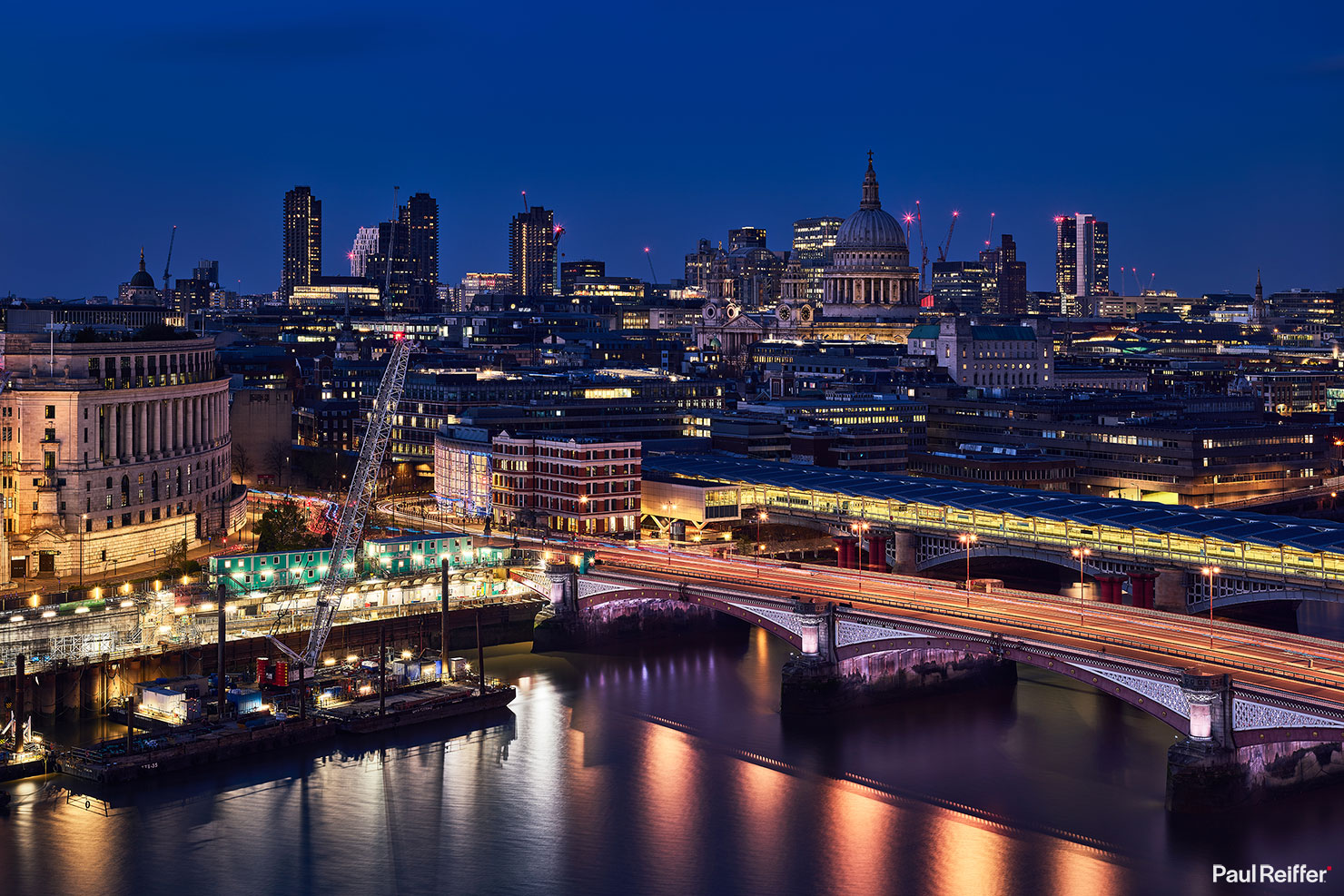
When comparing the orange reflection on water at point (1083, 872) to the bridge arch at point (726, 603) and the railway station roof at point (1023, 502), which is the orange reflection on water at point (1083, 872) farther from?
the railway station roof at point (1023, 502)

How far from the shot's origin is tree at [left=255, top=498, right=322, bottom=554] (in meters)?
101

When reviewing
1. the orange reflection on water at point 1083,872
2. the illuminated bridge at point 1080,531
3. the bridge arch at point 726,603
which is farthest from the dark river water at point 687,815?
the illuminated bridge at point 1080,531

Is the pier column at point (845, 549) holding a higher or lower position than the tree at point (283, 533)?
lower

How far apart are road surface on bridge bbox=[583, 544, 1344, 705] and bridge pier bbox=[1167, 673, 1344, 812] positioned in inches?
83.6

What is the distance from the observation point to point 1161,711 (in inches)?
2532

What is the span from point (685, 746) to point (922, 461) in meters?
70.8

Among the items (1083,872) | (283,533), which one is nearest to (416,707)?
(1083,872)

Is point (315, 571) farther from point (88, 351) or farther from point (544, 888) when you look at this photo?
point (544, 888)

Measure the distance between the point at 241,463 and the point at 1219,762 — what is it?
A: 336 ft

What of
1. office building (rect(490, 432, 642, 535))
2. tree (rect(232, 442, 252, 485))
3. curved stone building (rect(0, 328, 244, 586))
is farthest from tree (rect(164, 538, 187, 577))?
tree (rect(232, 442, 252, 485))

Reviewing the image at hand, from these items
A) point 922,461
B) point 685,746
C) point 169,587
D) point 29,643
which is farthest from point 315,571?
point 922,461

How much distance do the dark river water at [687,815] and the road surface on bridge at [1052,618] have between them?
157 inches

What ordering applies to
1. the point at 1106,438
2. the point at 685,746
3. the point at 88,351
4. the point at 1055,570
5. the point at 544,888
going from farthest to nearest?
1. the point at 1106,438
2. the point at 1055,570
3. the point at 88,351
4. the point at 685,746
5. the point at 544,888

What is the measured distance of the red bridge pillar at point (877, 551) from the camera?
342 feet
